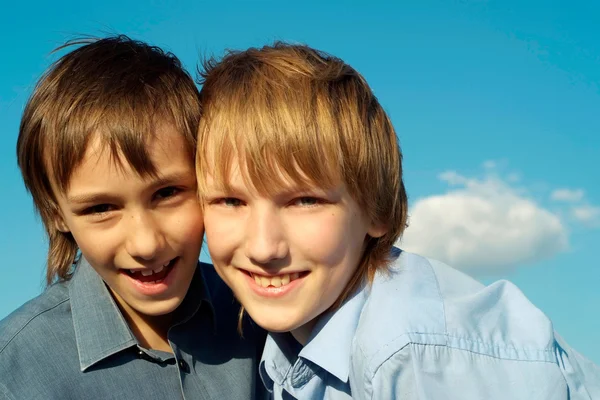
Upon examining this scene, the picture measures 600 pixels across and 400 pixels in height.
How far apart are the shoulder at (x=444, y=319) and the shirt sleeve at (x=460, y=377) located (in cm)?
2

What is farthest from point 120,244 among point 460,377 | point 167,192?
point 460,377

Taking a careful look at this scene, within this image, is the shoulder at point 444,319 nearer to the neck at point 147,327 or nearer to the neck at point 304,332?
the neck at point 304,332

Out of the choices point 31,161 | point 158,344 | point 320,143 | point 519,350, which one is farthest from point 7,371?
point 519,350

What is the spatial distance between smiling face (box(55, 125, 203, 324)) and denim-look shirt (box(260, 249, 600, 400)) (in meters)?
0.60

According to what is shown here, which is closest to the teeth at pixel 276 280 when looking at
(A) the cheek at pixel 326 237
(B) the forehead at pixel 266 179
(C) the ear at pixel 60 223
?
(A) the cheek at pixel 326 237

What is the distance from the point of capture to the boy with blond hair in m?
2.45

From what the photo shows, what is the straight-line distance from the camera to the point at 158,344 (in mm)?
3088

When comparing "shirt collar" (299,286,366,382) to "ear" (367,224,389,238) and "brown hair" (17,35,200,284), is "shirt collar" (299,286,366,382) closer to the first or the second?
"ear" (367,224,389,238)

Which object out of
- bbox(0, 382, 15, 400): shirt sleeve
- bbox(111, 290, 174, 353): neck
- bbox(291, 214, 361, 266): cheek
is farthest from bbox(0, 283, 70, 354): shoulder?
bbox(291, 214, 361, 266): cheek

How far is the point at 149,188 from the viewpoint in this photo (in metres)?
2.65

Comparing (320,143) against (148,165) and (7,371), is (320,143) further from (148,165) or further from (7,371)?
(7,371)

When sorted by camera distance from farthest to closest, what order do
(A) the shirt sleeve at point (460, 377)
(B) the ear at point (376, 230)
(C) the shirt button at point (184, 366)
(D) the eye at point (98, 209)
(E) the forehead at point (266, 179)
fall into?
(C) the shirt button at point (184, 366) → (B) the ear at point (376, 230) → (D) the eye at point (98, 209) → (E) the forehead at point (266, 179) → (A) the shirt sleeve at point (460, 377)

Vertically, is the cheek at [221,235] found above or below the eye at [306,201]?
below

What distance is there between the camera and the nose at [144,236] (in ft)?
8.77
